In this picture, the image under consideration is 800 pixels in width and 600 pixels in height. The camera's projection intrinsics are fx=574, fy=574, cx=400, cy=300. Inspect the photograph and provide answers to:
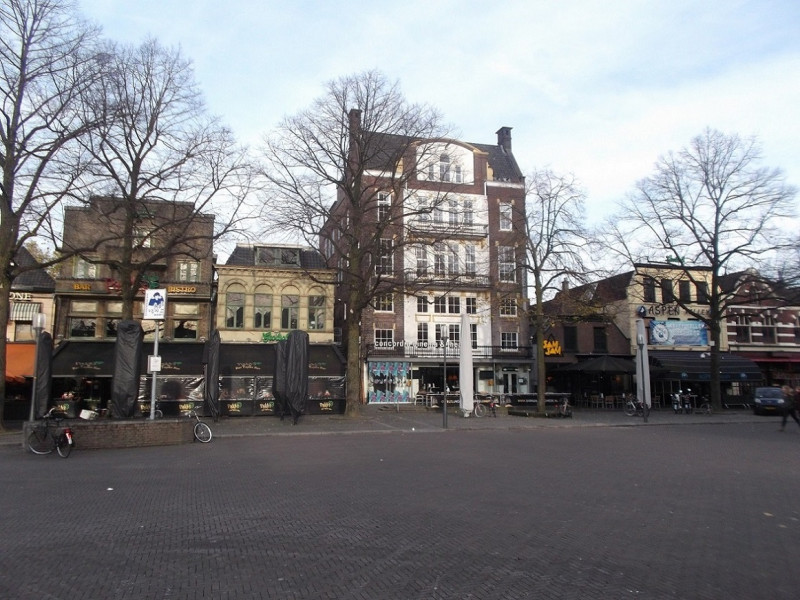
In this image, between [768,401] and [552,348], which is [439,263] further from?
[768,401]

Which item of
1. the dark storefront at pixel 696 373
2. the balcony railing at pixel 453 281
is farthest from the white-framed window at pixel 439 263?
the dark storefront at pixel 696 373

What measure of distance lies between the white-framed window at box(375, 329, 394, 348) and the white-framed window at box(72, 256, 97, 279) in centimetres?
1783

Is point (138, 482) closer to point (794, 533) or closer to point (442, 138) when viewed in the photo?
point (794, 533)

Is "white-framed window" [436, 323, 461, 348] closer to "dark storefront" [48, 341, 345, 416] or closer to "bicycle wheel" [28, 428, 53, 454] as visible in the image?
"dark storefront" [48, 341, 345, 416]

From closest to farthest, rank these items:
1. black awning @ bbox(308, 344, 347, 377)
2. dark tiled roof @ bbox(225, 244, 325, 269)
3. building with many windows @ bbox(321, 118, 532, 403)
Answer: black awning @ bbox(308, 344, 347, 377)
dark tiled roof @ bbox(225, 244, 325, 269)
building with many windows @ bbox(321, 118, 532, 403)

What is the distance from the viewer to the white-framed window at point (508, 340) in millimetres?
41781

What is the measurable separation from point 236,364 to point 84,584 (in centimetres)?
2523

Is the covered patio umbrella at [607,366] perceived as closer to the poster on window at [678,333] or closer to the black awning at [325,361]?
the poster on window at [678,333]

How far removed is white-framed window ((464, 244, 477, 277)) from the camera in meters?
39.0

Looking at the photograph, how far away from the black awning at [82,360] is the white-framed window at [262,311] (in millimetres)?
8725

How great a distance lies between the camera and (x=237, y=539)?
6625mm

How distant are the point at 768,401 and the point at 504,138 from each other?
94.1 ft

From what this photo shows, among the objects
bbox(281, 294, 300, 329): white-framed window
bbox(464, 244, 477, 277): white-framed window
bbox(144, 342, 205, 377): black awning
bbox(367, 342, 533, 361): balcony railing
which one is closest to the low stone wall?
bbox(144, 342, 205, 377): black awning

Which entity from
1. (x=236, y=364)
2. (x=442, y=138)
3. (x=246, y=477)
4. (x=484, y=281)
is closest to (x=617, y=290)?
(x=484, y=281)
